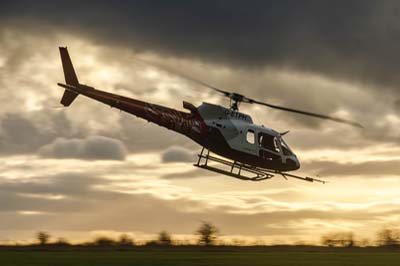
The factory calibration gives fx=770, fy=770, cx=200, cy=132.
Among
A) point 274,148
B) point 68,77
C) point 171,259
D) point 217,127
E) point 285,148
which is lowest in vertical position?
point 171,259

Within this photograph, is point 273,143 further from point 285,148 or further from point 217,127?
point 217,127

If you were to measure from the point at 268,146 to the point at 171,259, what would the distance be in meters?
12.7

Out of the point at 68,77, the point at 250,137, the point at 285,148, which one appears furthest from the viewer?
the point at 285,148

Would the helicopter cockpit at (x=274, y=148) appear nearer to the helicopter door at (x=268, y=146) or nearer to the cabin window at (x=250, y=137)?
the helicopter door at (x=268, y=146)

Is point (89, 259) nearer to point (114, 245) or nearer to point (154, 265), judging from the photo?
point (154, 265)

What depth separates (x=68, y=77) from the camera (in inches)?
2008

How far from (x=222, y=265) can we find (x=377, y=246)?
2659 centimetres

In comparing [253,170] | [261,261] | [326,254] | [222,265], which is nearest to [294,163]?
[253,170]

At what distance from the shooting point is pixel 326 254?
49.5m

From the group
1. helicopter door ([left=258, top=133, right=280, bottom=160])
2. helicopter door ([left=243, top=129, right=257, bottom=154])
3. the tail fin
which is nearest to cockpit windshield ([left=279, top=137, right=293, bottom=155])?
helicopter door ([left=258, top=133, right=280, bottom=160])

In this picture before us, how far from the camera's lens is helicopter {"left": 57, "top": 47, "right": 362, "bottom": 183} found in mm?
48875

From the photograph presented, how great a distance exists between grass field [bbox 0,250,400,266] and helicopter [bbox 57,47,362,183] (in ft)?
20.8

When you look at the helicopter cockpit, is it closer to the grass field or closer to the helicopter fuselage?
the helicopter fuselage

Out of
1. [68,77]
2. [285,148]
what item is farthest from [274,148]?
[68,77]
